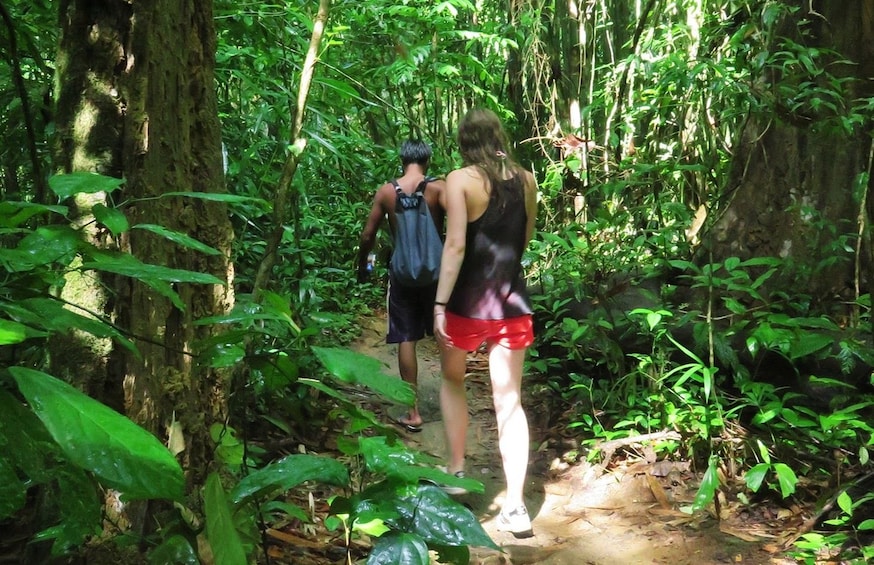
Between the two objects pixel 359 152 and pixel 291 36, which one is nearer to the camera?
pixel 291 36

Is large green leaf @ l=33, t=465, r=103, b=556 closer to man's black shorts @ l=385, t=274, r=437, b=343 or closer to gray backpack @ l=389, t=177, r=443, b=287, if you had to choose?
gray backpack @ l=389, t=177, r=443, b=287

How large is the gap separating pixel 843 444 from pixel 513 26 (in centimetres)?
544

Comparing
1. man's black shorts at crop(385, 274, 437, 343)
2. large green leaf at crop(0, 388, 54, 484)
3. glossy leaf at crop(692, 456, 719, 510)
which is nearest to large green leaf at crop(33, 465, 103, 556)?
large green leaf at crop(0, 388, 54, 484)

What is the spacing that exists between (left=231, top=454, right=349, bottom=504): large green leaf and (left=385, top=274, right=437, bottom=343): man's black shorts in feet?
10.6

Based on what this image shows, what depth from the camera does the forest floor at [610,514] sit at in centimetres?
306

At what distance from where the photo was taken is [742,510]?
3.35 metres

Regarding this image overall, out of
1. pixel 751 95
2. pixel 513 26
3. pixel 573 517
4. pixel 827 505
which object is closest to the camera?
pixel 827 505

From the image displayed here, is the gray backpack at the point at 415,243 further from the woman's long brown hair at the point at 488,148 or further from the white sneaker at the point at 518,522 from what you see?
the white sneaker at the point at 518,522

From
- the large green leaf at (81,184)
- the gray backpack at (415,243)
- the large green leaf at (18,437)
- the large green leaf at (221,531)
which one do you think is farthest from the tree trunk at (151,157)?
the gray backpack at (415,243)

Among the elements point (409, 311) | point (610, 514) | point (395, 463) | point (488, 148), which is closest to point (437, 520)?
point (395, 463)

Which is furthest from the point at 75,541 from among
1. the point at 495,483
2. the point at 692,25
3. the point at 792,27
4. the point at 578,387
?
the point at 692,25

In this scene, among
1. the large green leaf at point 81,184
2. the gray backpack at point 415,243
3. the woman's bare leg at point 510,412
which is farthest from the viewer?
the gray backpack at point 415,243

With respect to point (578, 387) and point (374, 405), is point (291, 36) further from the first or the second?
point (578, 387)

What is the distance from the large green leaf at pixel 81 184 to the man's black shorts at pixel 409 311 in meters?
3.30
